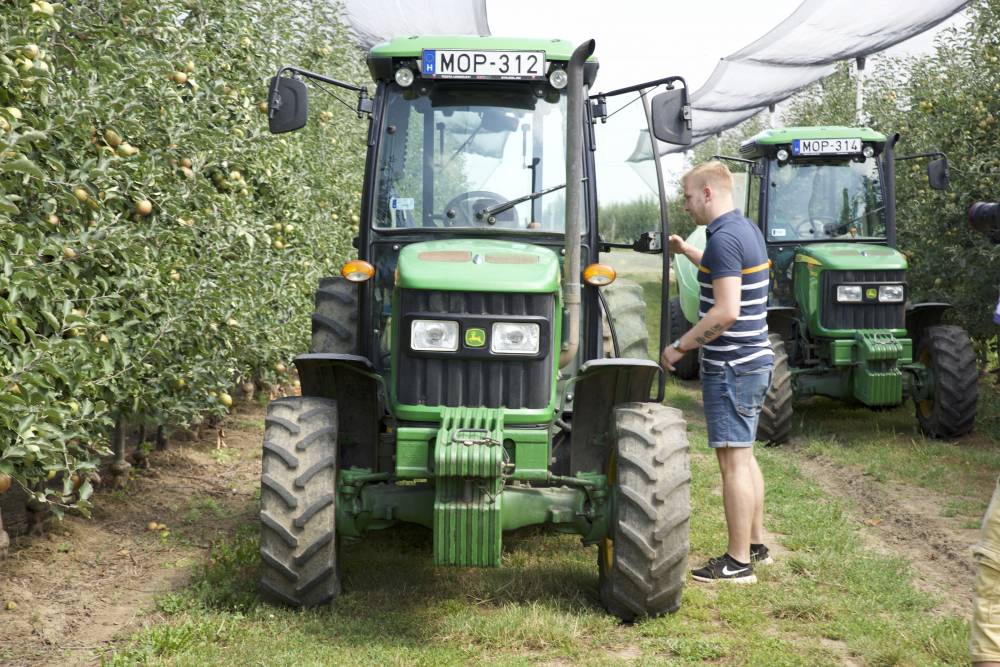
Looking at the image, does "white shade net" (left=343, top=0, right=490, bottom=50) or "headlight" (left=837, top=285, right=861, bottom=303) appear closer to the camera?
"headlight" (left=837, top=285, right=861, bottom=303)

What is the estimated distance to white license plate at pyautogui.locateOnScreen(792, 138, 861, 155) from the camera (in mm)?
9516

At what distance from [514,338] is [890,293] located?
17.4 feet

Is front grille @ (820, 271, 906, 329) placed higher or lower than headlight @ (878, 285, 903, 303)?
lower

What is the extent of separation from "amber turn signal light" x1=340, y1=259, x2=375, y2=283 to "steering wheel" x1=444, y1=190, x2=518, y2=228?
16.2 inches

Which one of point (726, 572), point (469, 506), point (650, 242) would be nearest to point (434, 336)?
point (469, 506)

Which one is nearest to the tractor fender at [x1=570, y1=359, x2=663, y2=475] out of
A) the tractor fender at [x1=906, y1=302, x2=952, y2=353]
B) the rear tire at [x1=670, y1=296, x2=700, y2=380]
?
the tractor fender at [x1=906, y1=302, x2=952, y2=353]

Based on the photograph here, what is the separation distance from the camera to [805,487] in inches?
289

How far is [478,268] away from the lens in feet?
15.5

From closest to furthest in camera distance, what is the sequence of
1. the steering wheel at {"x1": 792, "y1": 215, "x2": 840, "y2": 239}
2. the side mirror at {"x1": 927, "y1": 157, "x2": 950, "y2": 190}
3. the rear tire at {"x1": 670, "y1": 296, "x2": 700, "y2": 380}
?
the side mirror at {"x1": 927, "y1": 157, "x2": 950, "y2": 190} < the steering wheel at {"x1": 792, "y1": 215, "x2": 840, "y2": 239} < the rear tire at {"x1": 670, "y1": 296, "x2": 700, "y2": 380}

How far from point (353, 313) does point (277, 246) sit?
5.18 ft

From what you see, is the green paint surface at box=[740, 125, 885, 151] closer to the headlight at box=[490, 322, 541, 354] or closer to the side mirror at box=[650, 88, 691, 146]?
the side mirror at box=[650, 88, 691, 146]

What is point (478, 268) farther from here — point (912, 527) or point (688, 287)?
point (688, 287)

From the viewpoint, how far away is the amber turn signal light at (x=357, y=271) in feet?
17.0

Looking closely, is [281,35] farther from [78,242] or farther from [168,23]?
[78,242]
